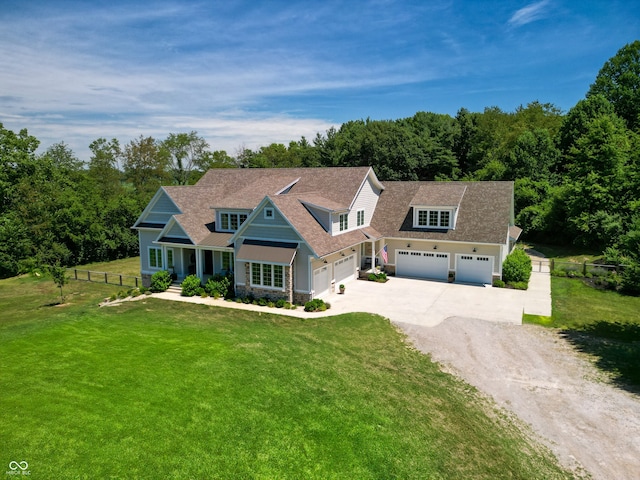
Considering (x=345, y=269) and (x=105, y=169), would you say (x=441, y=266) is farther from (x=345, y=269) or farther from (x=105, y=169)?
(x=105, y=169)

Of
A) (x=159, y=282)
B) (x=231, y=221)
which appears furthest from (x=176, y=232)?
(x=231, y=221)

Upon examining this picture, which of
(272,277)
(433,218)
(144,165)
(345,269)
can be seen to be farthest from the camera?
(144,165)

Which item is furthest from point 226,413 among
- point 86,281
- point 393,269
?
point 86,281

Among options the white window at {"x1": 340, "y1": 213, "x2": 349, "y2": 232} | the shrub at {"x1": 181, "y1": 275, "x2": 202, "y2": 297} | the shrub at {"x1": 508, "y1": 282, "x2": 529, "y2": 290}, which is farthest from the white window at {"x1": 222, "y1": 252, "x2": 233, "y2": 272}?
the shrub at {"x1": 508, "y1": 282, "x2": 529, "y2": 290}

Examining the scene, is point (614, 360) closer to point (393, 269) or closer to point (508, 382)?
point (508, 382)

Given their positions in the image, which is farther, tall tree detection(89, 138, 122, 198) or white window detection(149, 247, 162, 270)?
tall tree detection(89, 138, 122, 198)

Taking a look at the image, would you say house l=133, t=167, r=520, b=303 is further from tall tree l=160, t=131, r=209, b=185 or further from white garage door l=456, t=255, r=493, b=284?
tall tree l=160, t=131, r=209, b=185
